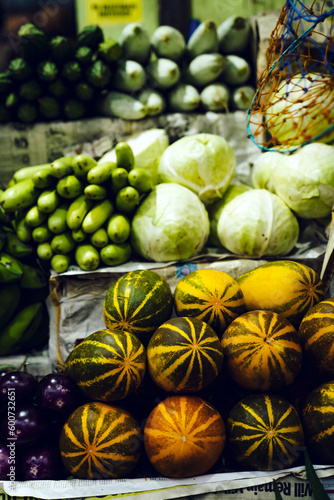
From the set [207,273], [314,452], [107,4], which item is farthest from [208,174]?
[107,4]

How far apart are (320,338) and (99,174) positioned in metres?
1.24

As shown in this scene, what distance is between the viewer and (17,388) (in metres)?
1.35

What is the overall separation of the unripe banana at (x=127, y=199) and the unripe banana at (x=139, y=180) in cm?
3

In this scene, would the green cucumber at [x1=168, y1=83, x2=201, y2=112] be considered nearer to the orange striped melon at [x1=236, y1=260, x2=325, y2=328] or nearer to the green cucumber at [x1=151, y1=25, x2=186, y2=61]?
the green cucumber at [x1=151, y1=25, x2=186, y2=61]

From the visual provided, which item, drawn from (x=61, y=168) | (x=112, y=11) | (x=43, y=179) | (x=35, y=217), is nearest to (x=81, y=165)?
(x=61, y=168)

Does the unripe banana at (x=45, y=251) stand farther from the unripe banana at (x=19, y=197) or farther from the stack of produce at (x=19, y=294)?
the unripe banana at (x=19, y=197)

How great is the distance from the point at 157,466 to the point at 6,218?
1.46 metres

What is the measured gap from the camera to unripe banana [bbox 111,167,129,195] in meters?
1.88

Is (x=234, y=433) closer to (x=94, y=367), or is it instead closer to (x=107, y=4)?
(x=94, y=367)

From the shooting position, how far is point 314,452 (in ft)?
4.06

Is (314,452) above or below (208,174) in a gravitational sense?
below

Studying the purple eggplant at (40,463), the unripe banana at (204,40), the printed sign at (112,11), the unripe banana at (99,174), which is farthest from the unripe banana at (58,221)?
the printed sign at (112,11)

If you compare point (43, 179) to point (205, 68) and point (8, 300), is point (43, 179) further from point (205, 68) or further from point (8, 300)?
point (205, 68)

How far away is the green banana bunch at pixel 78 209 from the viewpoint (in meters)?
1.88
